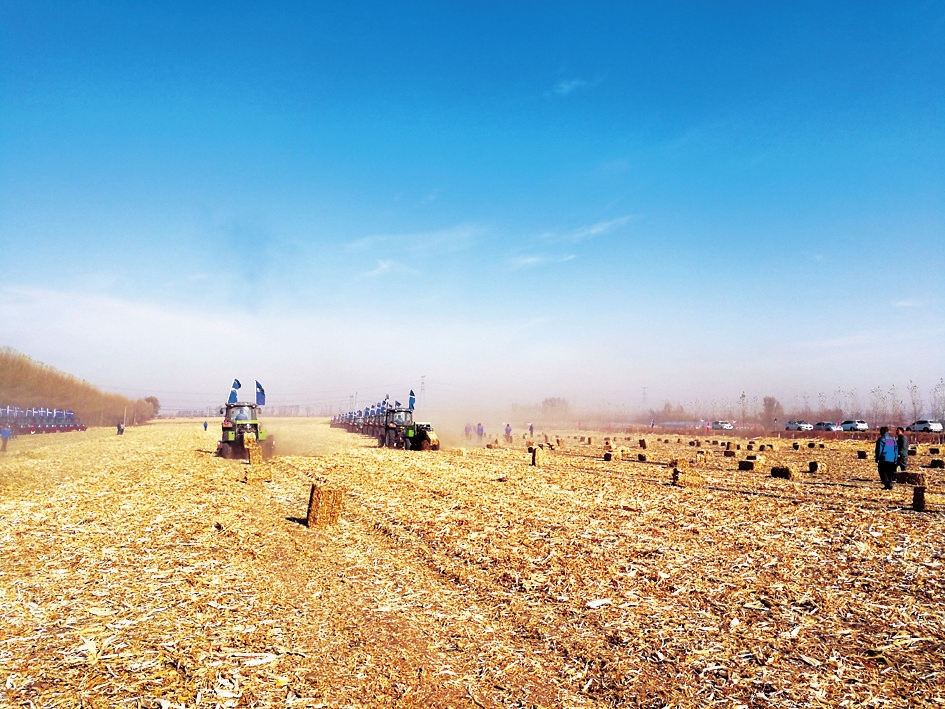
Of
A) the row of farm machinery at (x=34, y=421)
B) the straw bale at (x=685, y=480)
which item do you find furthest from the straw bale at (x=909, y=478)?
the row of farm machinery at (x=34, y=421)

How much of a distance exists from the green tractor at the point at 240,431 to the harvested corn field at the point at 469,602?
11769 mm

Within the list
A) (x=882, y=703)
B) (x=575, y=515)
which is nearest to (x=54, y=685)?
(x=882, y=703)

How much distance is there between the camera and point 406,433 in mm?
36000

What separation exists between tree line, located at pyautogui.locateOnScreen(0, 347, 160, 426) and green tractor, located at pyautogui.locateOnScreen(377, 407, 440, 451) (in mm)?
70531

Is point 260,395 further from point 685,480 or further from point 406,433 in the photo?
point 685,480

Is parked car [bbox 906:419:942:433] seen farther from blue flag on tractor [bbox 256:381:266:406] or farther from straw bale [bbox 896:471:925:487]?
blue flag on tractor [bbox 256:381:266:406]

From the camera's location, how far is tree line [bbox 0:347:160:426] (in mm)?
82625

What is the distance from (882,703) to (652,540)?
5780 millimetres

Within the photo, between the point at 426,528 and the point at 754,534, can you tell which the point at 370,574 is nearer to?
the point at 426,528

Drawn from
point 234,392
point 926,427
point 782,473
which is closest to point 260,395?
point 234,392

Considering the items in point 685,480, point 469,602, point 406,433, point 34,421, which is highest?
point 406,433

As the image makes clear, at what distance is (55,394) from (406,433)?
8473cm

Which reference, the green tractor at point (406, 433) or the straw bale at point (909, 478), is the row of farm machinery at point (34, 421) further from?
the straw bale at point (909, 478)

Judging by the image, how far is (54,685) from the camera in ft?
18.6
